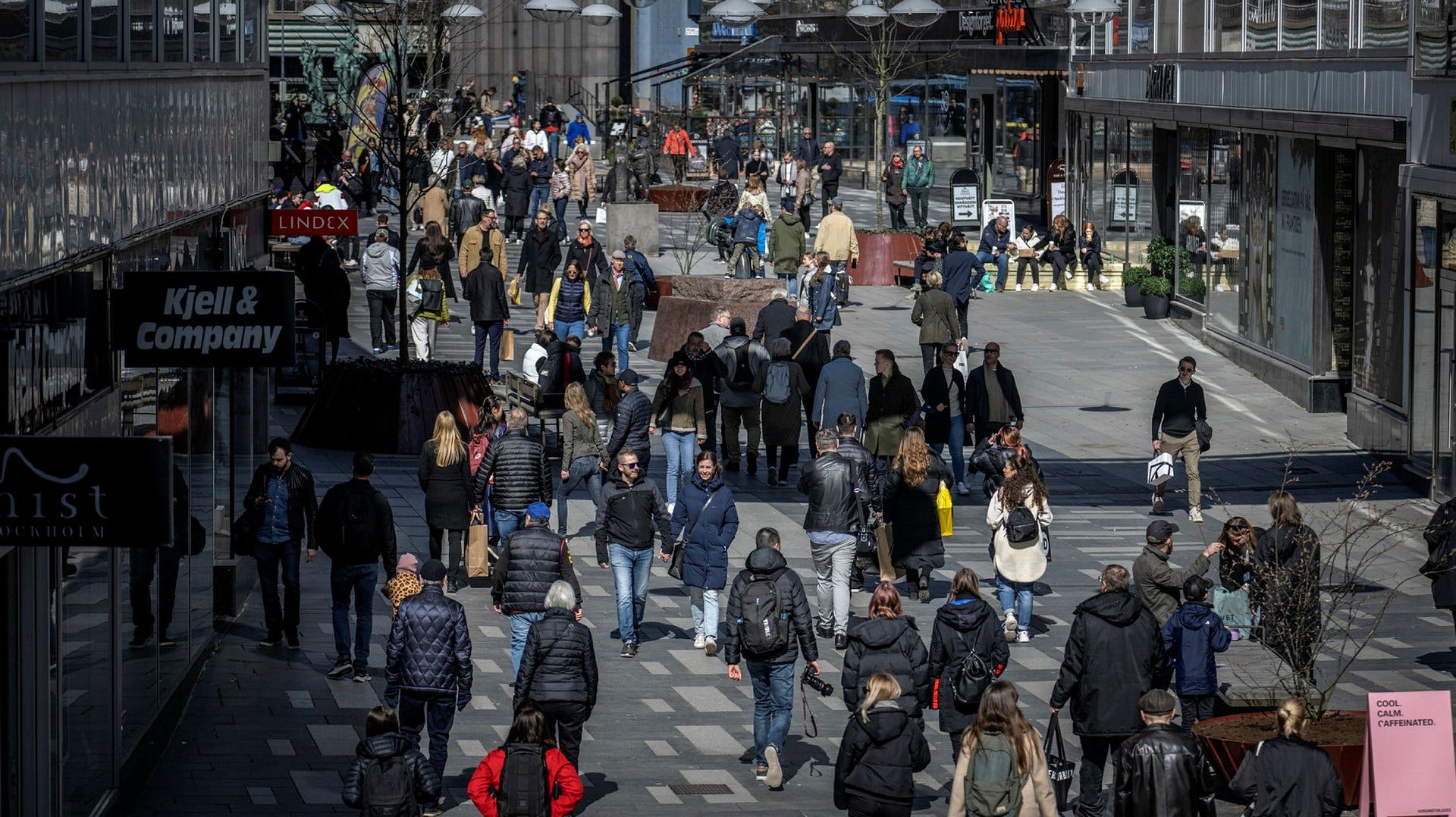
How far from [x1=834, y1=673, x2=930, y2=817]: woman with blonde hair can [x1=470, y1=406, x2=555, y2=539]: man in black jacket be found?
6.43 m

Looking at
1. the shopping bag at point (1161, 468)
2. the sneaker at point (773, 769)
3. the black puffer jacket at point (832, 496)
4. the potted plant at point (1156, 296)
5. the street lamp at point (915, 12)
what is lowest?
the sneaker at point (773, 769)

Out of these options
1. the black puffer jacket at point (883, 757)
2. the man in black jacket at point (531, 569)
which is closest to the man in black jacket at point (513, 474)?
the man in black jacket at point (531, 569)

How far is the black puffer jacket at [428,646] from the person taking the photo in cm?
1274

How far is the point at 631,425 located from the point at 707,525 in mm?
3379

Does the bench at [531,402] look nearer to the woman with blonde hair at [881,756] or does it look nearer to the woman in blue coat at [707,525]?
the woman in blue coat at [707,525]

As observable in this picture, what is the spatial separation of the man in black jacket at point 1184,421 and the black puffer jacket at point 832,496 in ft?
18.5

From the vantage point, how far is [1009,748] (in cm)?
1088

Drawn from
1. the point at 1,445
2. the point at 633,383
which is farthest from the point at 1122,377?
the point at 1,445

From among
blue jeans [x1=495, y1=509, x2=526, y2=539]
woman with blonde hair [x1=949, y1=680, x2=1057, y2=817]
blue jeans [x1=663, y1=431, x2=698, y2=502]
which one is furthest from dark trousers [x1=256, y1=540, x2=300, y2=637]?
woman with blonde hair [x1=949, y1=680, x2=1057, y2=817]

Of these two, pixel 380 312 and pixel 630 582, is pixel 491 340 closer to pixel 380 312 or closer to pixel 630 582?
pixel 380 312

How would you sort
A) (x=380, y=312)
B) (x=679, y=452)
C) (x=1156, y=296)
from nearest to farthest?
1. (x=679, y=452)
2. (x=380, y=312)
3. (x=1156, y=296)

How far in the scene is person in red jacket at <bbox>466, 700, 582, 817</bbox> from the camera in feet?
35.1

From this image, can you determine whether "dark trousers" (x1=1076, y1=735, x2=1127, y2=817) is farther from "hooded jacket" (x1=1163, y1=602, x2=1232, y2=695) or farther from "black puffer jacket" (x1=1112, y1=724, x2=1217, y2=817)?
"black puffer jacket" (x1=1112, y1=724, x2=1217, y2=817)

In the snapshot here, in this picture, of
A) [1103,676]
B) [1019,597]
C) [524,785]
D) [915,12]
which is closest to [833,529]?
[1019,597]
